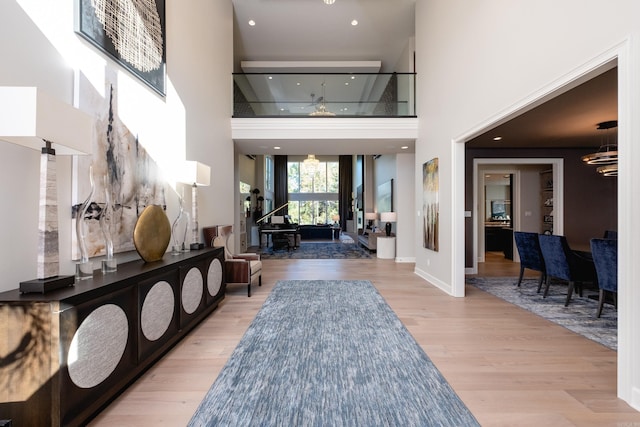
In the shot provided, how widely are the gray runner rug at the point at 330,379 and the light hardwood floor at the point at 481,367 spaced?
6.4 inches

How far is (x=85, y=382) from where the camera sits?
1.81 metres

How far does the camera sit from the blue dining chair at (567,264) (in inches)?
169

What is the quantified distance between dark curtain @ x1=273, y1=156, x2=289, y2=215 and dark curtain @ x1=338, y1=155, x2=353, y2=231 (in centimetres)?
313

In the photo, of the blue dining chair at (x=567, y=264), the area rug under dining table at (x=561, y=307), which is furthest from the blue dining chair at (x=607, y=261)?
the blue dining chair at (x=567, y=264)

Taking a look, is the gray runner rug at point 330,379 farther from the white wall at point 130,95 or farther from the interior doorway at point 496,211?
the interior doorway at point 496,211

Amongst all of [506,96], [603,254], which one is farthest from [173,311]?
[603,254]

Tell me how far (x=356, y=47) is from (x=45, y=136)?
322 inches

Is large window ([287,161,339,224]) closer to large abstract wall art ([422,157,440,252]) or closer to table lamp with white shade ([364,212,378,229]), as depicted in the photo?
table lamp with white shade ([364,212,378,229])

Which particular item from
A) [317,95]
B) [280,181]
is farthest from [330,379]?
[280,181]

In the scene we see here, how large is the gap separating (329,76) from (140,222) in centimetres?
564

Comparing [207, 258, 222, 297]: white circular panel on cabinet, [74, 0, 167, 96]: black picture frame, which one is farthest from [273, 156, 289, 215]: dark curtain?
[74, 0, 167, 96]: black picture frame

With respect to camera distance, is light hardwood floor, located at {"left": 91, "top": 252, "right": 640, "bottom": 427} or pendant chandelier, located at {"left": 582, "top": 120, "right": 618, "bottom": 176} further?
pendant chandelier, located at {"left": 582, "top": 120, "right": 618, "bottom": 176}

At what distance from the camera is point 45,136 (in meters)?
1.72

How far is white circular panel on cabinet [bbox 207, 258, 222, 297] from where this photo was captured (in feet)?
12.8
